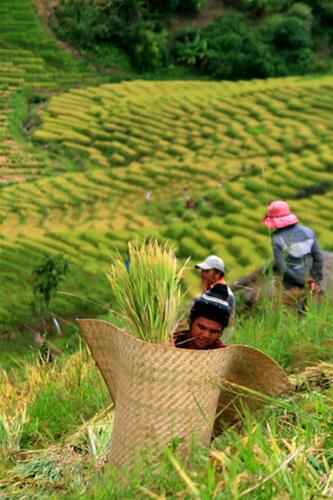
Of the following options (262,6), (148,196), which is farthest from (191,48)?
(148,196)

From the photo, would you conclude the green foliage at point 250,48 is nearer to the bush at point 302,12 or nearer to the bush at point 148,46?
the bush at point 302,12

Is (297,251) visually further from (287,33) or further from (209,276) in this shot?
(287,33)

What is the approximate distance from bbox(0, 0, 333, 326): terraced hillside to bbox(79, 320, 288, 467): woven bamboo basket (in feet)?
32.2

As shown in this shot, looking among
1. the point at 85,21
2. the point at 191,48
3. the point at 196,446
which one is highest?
the point at 196,446

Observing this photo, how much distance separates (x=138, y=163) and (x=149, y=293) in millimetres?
18383

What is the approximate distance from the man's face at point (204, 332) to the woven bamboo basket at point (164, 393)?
14cm

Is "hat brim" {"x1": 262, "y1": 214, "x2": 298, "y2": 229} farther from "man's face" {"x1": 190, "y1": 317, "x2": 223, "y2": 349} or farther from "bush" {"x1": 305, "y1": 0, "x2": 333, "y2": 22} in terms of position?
"bush" {"x1": 305, "y1": 0, "x2": 333, "y2": 22}

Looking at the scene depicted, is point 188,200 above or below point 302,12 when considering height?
below

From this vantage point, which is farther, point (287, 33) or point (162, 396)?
point (287, 33)

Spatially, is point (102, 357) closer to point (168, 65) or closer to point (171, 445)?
point (171, 445)

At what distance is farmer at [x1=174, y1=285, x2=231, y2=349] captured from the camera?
290 cm

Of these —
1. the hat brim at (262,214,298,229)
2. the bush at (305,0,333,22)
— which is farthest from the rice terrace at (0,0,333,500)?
the hat brim at (262,214,298,229)

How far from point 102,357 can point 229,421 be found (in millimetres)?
380

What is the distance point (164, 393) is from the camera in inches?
106
